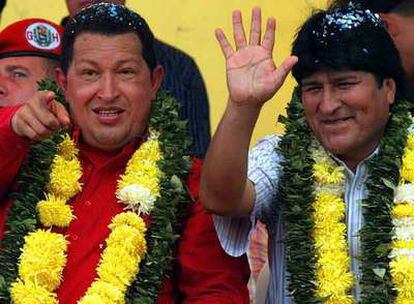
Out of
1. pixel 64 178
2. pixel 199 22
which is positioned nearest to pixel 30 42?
pixel 64 178

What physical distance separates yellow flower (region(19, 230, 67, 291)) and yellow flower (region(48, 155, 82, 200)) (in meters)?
0.17

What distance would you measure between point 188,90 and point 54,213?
1318 millimetres

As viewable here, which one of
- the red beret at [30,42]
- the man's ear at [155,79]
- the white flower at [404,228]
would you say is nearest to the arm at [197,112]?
the red beret at [30,42]

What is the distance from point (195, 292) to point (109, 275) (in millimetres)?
300

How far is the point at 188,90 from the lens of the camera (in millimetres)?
4973

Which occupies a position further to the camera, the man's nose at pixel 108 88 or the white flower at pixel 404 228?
the man's nose at pixel 108 88

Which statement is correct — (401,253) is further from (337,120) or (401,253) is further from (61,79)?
(61,79)

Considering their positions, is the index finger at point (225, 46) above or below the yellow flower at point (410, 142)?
above

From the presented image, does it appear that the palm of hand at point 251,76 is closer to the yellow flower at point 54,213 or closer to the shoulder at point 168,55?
the yellow flower at point 54,213

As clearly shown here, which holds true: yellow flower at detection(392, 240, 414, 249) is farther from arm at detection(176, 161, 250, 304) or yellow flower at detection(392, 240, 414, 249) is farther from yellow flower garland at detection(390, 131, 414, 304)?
arm at detection(176, 161, 250, 304)

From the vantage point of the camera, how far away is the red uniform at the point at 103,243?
12.3 ft

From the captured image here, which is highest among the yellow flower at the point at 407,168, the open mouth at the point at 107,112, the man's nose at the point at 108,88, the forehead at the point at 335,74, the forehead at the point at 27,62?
the forehead at the point at 27,62

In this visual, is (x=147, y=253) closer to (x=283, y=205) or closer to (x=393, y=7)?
(x=283, y=205)

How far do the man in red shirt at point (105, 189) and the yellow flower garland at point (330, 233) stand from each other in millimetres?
306
